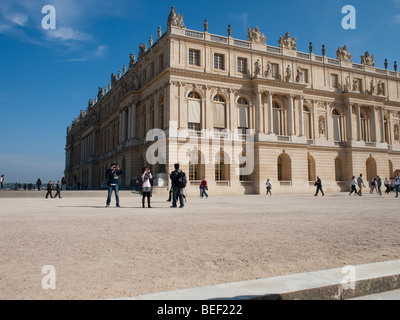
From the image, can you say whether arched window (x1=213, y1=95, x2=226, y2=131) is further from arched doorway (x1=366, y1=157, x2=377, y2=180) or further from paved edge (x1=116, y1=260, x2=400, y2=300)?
paved edge (x1=116, y1=260, x2=400, y2=300)

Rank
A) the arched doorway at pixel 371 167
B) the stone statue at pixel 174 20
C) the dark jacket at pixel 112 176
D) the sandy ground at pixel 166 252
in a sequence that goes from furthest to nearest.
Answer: the arched doorway at pixel 371 167, the stone statue at pixel 174 20, the dark jacket at pixel 112 176, the sandy ground at pixel 166 252

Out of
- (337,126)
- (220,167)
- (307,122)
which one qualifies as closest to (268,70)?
(307,122)

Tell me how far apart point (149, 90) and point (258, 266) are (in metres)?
36.5

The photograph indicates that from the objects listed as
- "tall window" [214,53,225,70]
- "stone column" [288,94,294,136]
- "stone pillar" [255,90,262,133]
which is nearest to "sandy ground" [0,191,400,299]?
"stone pillar" [255,90,262,133]

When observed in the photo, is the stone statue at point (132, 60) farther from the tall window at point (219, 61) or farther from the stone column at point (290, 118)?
the stone column at point (290, 118)

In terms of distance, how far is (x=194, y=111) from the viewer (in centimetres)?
3472

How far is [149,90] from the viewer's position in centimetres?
3941

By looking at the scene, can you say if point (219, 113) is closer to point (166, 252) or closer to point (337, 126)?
Result: point (337, 126)

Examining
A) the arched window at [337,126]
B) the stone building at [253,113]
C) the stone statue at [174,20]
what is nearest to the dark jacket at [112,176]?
the stone building at [253,113]

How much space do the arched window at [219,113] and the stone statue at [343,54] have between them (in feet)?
65.6

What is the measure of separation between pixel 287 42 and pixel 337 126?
42.6 feet

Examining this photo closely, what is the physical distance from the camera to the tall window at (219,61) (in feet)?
118

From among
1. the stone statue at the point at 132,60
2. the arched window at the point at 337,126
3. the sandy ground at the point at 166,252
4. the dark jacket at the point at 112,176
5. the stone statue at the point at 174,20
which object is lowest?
the sandy ground at the point at 166,252
